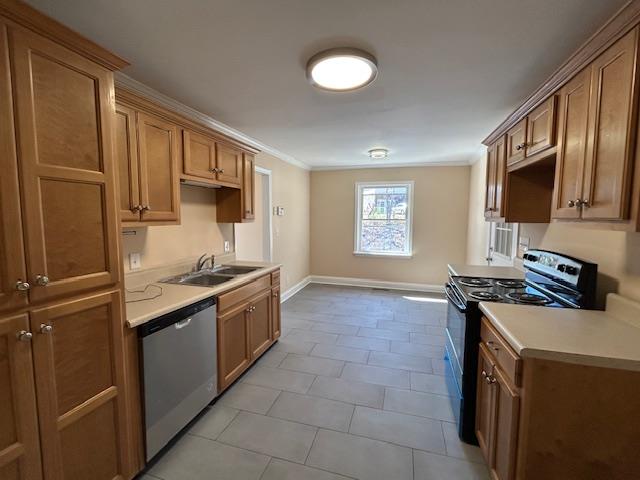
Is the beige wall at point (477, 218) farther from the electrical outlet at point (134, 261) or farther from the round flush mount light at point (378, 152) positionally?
the electrical outlet at point (134, 261)

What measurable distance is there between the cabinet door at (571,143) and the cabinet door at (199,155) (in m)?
2.53

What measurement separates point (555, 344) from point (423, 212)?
441 cm

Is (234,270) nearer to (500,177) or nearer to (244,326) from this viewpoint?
(244,326)

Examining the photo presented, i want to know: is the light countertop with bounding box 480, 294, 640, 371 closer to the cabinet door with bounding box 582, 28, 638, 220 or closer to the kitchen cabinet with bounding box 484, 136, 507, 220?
the cabinet door with bounding box 582, 28, 638, 220

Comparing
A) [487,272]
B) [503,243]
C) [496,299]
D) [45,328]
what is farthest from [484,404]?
[503,243]

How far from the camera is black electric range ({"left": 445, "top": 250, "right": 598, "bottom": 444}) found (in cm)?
173

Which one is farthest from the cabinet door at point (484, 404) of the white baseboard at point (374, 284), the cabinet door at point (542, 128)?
the white baseboard at point (374, 284)

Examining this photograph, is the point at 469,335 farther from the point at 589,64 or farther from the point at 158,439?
the point at 158,439

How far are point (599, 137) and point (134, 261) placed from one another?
295 cm

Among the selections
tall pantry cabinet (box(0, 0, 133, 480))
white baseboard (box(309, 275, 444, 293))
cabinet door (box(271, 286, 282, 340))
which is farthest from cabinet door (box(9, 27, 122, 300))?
white baseboard (box(309, 275, 444, 293))

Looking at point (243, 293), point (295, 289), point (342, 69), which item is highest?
point (342, 69)

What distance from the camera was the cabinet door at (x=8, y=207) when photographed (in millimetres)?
1026

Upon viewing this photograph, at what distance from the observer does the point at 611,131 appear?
131 centimetres

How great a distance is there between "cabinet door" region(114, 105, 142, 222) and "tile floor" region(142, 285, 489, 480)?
1546mm
